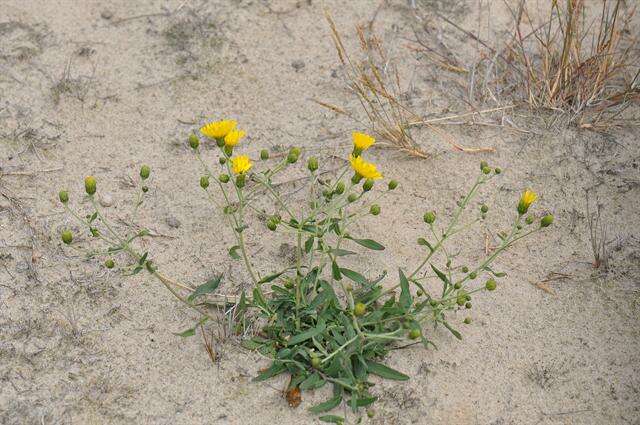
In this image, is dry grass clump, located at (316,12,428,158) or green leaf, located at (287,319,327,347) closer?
green leaf, located at (287,319,327,347)

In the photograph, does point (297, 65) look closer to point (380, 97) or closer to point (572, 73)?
point (380, 97)

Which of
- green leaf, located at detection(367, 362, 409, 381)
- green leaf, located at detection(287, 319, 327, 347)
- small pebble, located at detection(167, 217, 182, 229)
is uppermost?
green leaf, located at detection(287, 319, 327, 347)

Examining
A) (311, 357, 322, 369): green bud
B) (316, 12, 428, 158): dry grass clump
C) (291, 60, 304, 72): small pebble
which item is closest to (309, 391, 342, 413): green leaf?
(311, 357, 322, 369): green bud

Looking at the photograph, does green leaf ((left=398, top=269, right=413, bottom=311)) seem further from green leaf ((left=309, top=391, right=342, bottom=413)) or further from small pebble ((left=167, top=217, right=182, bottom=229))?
small pebble ((left=167, top=217, right=182, bottom=229))

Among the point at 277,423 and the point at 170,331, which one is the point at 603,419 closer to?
the point at 277,423

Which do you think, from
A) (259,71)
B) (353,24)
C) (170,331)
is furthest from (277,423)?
(353,24)

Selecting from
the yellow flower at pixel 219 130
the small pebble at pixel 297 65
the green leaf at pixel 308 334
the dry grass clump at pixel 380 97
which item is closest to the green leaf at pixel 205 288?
the green leaf at pixel 308 334

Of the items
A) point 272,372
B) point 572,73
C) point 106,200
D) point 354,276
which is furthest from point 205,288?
point 572,73

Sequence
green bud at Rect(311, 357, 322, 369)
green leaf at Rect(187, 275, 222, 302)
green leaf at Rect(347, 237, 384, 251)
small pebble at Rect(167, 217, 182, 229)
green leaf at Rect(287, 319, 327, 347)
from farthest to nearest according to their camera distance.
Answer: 1. small pebble at Rect(167, 217, 182, 229)
2. green leaf at Rect(347, 237, 384, 251)
3. green leaf at Rect(187, 275, 222, 302)
4. green leaf at Rect(287, 319, 327, 347)
5. green bud at Rect(311, 357, 322, 369)
